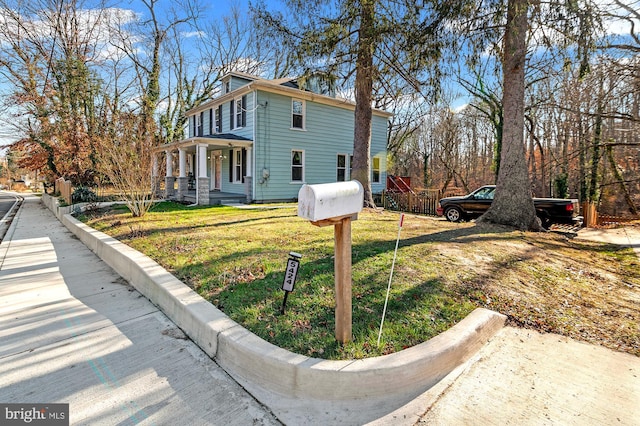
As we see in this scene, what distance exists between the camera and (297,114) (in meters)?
15.9

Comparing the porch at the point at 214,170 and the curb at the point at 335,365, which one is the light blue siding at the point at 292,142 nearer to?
the porch at the point at 214,170

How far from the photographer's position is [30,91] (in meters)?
17.8

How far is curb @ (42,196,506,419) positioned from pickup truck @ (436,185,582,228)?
8.40 m

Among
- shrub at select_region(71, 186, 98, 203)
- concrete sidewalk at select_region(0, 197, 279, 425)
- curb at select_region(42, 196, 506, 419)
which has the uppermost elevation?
shrub at select_region(71, 186, 98, 203)

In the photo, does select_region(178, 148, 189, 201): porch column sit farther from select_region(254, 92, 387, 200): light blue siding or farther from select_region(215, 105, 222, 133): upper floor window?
select_region(254, 92, 387, 200): light blue siding

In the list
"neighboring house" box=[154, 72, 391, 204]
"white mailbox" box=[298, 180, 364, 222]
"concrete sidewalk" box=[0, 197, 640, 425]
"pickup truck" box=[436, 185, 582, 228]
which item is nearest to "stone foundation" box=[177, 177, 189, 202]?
"neighboring house" box=[154, 72, 391, 204]

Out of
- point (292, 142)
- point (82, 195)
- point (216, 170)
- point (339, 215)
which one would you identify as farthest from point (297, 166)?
point (339, 215)

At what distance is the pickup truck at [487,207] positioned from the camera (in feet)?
31.5

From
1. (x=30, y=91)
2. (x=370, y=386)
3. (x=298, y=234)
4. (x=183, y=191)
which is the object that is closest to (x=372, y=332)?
(x=370, y=386)

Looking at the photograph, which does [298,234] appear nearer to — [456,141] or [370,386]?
[370,386]

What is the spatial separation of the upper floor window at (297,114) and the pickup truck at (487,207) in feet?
25.8

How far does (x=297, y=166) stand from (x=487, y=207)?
346 inches

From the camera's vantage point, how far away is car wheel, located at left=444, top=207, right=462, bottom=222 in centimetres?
1177

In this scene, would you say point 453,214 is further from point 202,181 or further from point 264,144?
point 202,181
